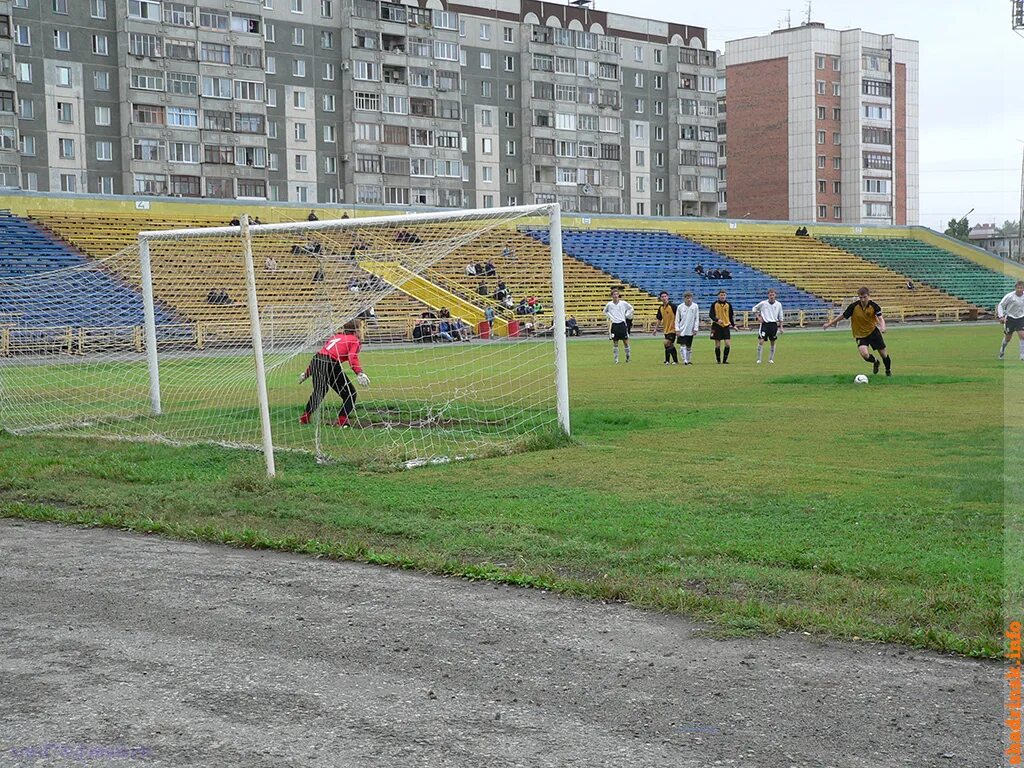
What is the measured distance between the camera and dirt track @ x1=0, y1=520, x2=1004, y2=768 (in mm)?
4215

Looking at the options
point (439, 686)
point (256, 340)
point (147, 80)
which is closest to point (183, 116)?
point (147, 80)

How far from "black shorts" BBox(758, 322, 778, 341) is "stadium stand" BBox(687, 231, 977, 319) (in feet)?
103

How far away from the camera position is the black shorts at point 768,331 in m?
26.9

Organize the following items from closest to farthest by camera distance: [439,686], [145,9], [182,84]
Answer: [439,686], [145,9], [182,84]

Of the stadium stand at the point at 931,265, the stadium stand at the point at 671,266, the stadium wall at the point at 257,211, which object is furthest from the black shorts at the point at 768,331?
the stadium stand at the point at 931,265

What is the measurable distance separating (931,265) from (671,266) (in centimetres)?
2020

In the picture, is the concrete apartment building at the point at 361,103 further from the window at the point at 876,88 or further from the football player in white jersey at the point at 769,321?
the football player in white jersey at the point at 769,321

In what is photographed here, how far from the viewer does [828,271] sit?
6281cm

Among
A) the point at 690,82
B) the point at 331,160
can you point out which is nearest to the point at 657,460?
the point at 331,160

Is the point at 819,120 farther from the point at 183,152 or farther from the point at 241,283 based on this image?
the point at 241,283

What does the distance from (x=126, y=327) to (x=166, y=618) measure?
666 inches

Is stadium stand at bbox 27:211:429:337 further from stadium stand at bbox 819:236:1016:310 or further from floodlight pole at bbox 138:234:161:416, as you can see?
stadium stand at bbox 819:236:1016:310

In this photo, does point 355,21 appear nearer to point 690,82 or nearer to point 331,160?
point 331,160

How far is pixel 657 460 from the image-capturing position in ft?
36.9
